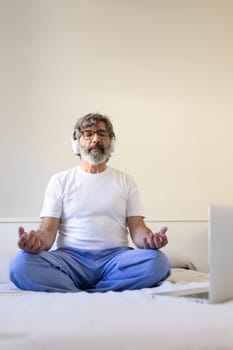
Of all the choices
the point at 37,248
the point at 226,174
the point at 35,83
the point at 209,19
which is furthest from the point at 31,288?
the point at 209,19

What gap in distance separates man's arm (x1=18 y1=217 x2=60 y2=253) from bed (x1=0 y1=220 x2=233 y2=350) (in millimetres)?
408

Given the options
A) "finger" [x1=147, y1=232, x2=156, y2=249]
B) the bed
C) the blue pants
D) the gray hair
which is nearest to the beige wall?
the gray hair

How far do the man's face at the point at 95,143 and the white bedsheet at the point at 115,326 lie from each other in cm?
97

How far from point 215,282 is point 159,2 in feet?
7.63

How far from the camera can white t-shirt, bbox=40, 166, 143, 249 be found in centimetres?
161

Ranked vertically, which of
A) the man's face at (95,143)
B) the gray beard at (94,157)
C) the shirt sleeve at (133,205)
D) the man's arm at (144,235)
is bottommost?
the man's arm at (144,235)

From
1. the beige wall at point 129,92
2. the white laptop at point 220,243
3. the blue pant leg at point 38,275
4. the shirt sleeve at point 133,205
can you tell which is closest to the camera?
the white laptop at point 220,243

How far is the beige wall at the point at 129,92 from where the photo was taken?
251 centimetres

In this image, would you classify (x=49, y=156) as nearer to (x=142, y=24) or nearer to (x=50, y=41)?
(x=50, y=41)

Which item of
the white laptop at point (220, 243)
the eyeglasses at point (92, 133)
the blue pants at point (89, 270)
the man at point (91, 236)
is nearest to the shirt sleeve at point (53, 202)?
the man at point (91, 236)

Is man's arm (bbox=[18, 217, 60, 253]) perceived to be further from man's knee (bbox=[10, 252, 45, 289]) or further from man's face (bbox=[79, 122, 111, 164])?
man's face (bbox=[79, 122, 111, 164])

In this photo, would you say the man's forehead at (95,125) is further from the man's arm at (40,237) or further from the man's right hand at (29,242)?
the man's right hand at (29,242)

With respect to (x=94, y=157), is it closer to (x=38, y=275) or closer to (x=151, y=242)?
(x=151, y=242)

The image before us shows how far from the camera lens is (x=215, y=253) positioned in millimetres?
858
